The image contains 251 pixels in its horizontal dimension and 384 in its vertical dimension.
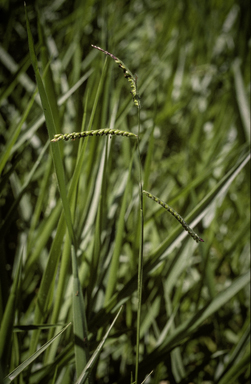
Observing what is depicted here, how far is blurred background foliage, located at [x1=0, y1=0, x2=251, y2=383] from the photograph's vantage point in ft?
1.31

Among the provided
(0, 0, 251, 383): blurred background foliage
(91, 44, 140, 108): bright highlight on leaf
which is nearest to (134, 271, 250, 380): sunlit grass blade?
(0, 0, 251, 383): blurred background foliage

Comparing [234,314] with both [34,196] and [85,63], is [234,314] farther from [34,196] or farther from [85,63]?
[85,63]

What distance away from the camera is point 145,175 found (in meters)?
0.40

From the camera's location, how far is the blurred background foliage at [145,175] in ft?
1.31

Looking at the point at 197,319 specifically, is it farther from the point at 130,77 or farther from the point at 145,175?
the point at 130,77

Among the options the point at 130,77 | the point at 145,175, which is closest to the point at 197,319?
the point at 145,175

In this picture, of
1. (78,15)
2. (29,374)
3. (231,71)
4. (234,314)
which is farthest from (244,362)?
(78,15)

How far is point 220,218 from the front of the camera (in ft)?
2.29

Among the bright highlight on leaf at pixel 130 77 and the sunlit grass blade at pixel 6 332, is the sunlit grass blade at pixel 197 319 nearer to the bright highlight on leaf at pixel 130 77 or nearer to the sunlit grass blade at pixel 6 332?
the sunlit grass blade at pixel 6 332

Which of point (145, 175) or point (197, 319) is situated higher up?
point (145, 175)

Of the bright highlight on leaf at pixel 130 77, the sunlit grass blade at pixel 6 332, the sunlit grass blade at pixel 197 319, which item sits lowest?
the sunlit grass blade at pixel 197 319

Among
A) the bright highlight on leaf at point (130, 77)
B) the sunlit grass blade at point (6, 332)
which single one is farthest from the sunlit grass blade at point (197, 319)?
the bright highlight on leaf at point (130, 77)

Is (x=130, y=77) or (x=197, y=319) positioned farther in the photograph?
(x=197, y=319)

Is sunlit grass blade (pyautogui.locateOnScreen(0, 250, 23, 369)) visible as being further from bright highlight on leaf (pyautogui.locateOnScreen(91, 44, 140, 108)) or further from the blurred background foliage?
bright highlight on leaf (pyautogui.locateOnScreen(91, 44, 140, 108))
